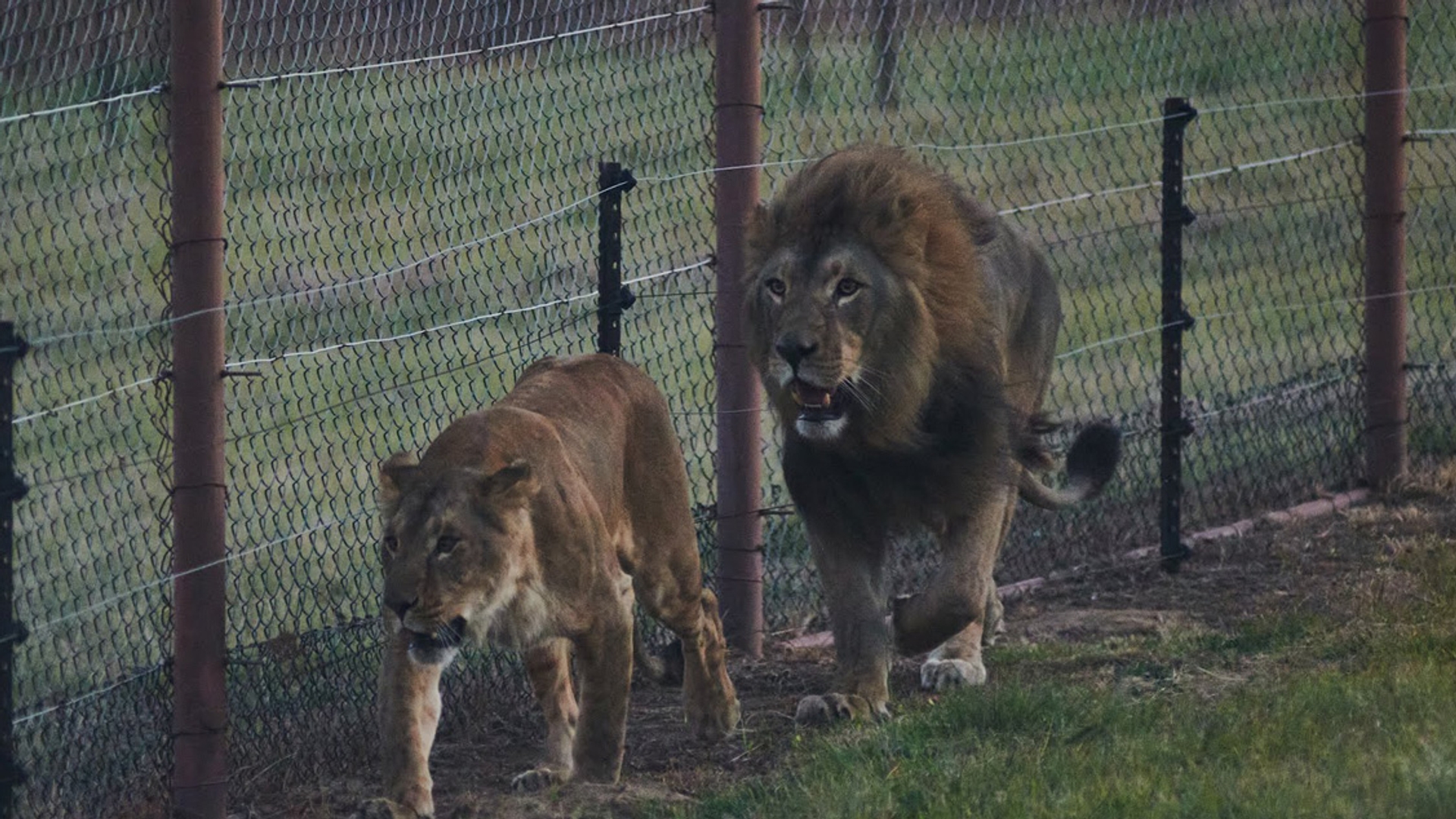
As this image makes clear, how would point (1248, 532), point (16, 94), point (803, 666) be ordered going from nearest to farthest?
point (16, 94)
point (803, 666)
point (1248, 532)

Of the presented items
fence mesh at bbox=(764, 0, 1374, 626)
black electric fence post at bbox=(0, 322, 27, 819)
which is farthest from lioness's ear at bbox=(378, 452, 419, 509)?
fence mesh at bbox=(764, 0, 1374, 626)

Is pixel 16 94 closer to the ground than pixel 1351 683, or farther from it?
farther from it

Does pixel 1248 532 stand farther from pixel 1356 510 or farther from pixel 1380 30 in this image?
pixel 1380 30

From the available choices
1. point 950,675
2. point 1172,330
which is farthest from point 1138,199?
point 950,675

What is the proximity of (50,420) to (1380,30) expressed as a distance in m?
7.22

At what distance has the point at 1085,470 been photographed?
24.4 feet

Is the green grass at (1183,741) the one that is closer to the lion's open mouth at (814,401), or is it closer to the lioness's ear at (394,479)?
the lion's open mouth at (814,401)

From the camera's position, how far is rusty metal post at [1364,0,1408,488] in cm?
923

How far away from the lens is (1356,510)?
9117 millimetres

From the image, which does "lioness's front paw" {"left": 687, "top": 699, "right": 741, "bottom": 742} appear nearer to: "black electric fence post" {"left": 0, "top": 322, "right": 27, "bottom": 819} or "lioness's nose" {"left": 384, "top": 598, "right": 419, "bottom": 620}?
"lioness's nose" {"left": 384, "top": 598, "right": 419, "bottom": 620}

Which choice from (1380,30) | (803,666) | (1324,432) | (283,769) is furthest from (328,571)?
(1380,30)

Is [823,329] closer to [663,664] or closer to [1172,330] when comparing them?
[663,664]

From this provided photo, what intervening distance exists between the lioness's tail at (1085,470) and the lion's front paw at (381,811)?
2.80m

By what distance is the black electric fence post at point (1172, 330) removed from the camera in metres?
8.37
